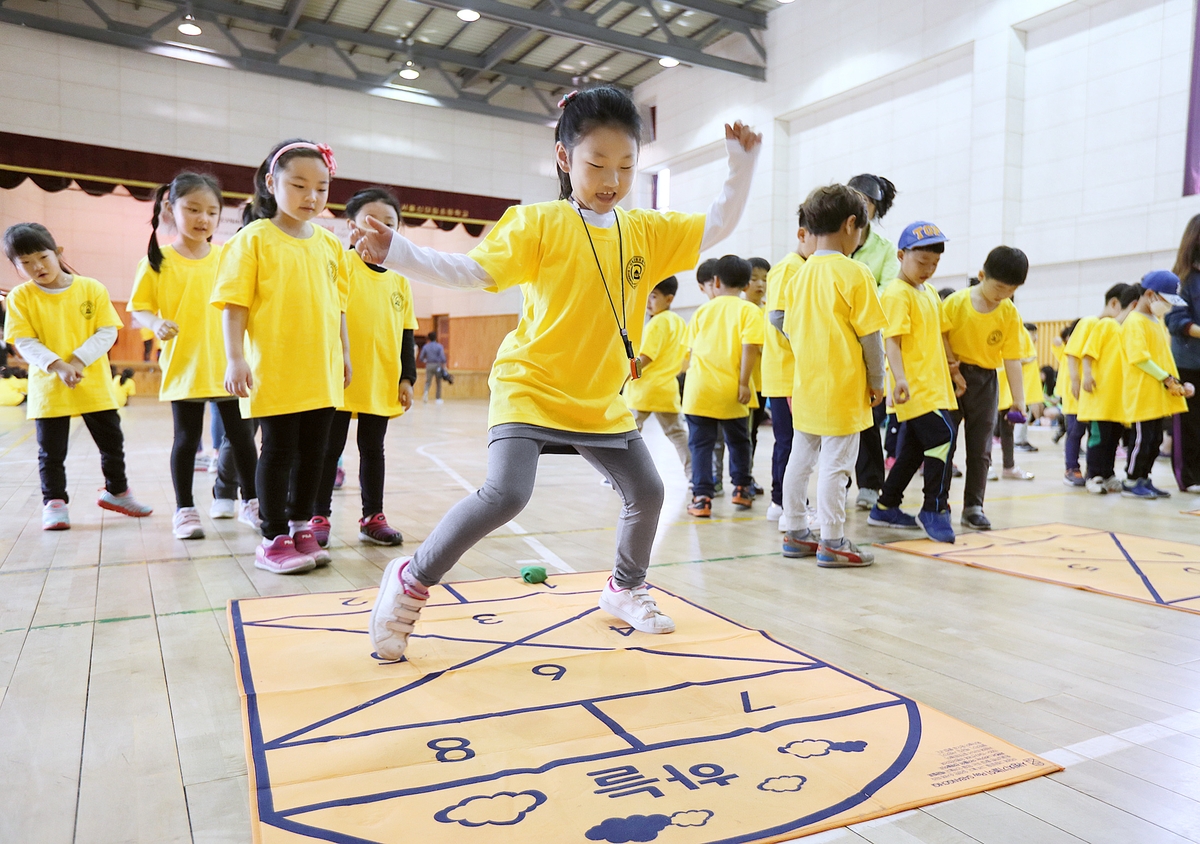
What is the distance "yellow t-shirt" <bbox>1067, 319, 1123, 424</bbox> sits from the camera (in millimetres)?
5121

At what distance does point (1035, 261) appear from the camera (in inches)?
414

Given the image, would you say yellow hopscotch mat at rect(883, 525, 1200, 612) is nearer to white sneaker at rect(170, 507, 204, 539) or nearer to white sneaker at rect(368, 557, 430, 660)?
white sneaker at rect(368, 557, 430, 660)

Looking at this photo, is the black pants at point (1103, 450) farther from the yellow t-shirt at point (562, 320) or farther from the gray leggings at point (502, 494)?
the yellow t-shirt at point (562, 320)

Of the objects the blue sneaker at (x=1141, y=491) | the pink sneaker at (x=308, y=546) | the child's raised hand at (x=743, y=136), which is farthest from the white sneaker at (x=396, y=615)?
the blue sneaker at (x=1141, y=491)

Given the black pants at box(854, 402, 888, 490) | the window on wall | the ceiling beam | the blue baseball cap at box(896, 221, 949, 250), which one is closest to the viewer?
the blue baseball cap at box(896, 221, 949, 250)

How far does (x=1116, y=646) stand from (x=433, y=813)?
174 cm

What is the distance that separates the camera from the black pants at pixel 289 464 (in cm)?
279

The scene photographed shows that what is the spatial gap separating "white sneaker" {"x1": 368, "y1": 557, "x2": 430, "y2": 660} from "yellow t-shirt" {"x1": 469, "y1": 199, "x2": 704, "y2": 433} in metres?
0.42

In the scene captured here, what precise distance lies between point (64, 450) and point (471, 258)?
2.71 metres

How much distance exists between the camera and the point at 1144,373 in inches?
199

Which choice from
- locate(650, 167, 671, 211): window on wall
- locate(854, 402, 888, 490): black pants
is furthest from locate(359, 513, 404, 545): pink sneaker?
locate(650, 167, 671, 211): window on wall

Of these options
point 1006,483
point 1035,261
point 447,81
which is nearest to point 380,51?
point 447,81

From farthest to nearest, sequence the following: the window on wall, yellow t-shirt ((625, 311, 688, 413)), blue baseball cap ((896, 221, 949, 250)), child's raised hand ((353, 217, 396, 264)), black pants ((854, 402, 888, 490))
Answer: the window on wall, yellow t-shirt ((625, 311, 688, 413)), black pants ((854, 402, 888, 490)), blue baseball cap ((896, 221, 949, 250)), child's raised hand ((353, 217, 396, 264))

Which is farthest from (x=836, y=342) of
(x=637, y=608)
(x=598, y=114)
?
(x=598, y=114)
